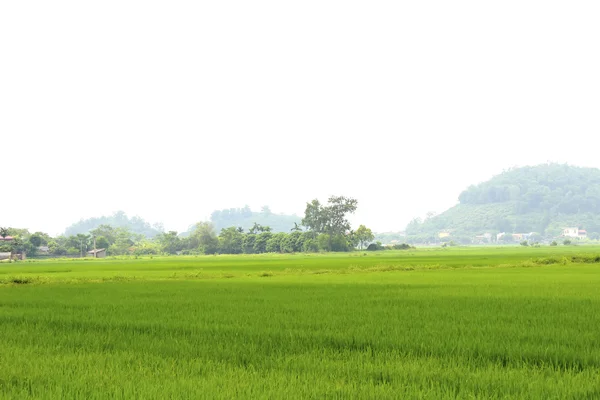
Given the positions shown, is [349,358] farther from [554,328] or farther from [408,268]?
[408,268]

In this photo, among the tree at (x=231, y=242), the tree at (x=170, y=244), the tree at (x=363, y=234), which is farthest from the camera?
the tree at (x=170, y=244)

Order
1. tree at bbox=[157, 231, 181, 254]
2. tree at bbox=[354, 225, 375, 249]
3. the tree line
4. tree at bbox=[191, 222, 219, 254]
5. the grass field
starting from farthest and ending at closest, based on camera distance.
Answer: tree at bbox=[157, 231, 181, 254] < tree at bbox=[191, 222, 219, 254] < tree at bbox=[354, 225, 375, 249] < the tree line < the grass field

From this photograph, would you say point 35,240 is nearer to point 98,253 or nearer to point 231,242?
point 98,253

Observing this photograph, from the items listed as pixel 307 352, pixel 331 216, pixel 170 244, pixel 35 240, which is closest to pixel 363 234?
pixel 331 216

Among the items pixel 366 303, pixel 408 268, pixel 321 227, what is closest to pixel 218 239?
pixel 321 227

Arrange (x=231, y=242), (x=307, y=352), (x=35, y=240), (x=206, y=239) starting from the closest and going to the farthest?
1. (x=307, y=352)
2. (x=35, y=240)
3. (x=231, y=242)
4. (x=206, y=239)

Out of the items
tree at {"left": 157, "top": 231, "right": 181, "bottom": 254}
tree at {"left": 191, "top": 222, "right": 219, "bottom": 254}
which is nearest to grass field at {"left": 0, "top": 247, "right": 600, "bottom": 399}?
tree at {"left": 191, "top": 222, "right": 219, "bottom": 254}

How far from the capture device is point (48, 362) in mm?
5492

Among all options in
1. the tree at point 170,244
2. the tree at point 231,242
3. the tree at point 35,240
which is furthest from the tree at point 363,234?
the tree at point 35,240

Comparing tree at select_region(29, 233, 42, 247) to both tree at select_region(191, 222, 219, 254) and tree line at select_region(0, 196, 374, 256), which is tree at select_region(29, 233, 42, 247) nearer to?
tree line at select_region(0, 196, 374, 256)

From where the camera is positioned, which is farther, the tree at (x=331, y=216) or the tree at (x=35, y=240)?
the tree at (x=331, y=216)

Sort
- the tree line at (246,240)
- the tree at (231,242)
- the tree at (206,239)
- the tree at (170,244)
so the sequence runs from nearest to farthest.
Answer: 1. the tree line at (246,240)
2. the tree at (231,242)
3. the tree at (206,239)
4. the tree at (170,244)

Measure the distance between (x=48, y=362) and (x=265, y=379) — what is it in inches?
94.1

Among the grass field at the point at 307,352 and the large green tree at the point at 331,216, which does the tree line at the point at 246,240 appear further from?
the grass field at the point at 307,352
